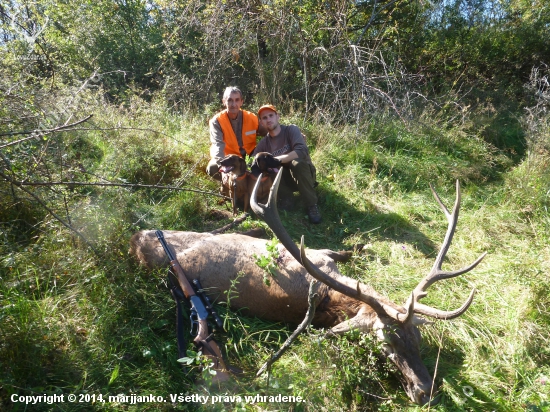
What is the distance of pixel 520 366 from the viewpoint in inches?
104

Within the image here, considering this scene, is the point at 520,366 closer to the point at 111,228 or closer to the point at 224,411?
the point at 224,411

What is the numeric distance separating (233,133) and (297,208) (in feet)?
4.41

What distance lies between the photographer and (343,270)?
373cm

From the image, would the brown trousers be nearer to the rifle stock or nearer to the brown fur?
the brown fur

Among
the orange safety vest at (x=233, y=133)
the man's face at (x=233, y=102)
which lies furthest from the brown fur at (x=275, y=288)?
the man's face at (x=233, y=102)

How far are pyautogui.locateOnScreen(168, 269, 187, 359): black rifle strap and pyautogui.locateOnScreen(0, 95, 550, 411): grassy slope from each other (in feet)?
0.31

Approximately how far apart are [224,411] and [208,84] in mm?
6066

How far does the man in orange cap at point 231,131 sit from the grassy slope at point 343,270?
0.47 metres

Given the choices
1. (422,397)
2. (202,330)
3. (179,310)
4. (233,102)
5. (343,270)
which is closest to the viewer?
(422,397)

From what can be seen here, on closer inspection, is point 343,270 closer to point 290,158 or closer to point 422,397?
point 422,397

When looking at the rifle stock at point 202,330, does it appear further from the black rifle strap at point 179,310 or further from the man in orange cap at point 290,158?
the man in orange cap at point 290,158

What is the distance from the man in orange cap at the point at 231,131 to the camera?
4.96 m

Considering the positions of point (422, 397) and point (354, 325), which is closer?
point (422, 397)

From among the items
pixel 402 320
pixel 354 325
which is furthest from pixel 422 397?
pixel 354 325
